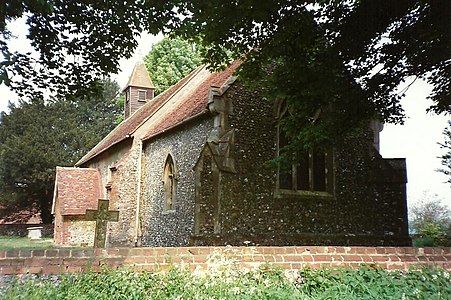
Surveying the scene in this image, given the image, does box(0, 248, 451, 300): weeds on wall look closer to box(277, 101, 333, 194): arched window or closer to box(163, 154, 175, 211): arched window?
box(277, 101, 333, 194): arched window

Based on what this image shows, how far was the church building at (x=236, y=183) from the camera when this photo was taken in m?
10.1

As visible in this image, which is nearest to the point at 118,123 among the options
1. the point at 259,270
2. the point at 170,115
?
the point at 170,115

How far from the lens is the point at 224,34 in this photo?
8.69 metres

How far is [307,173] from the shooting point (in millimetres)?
11945

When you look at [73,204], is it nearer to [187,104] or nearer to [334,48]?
[187,104]

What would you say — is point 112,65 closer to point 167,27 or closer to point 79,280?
point 167,27

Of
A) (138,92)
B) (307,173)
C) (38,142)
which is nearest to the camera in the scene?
(307,173)

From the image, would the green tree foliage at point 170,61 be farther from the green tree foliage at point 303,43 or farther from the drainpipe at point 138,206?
the drainpipe at point 138,206

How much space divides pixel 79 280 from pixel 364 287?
3.35 metres

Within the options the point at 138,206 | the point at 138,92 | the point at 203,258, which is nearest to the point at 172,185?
the point at 138,206

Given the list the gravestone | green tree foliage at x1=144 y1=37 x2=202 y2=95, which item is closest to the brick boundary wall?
the gravestone

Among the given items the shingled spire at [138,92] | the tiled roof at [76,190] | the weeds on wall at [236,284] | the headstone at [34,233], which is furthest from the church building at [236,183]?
the shingled spire at [138,92]

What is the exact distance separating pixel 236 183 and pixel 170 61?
8.65 metres

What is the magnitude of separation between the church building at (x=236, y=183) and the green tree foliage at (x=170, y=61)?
38.5 inches
